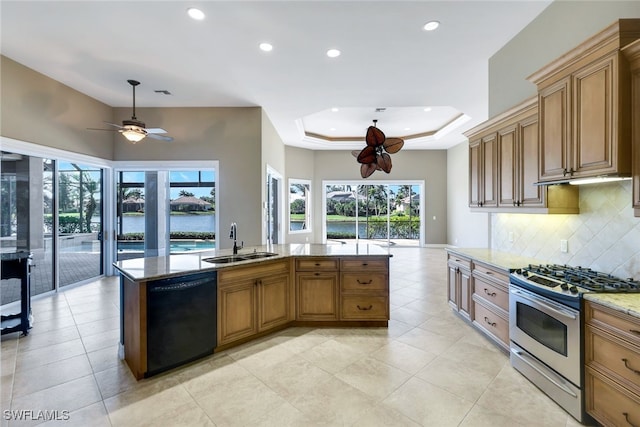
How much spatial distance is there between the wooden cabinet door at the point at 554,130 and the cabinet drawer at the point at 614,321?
107 centimetres

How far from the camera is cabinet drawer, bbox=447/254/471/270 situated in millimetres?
3386

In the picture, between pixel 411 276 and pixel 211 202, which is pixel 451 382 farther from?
pixel 211 202

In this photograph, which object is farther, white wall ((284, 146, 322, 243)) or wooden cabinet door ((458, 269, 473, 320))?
white wall ((284, 146, 322, 243))

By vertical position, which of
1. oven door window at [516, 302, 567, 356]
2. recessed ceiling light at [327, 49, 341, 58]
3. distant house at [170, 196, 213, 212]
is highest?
recessed ceiling light at [327, 49, 341, 58]

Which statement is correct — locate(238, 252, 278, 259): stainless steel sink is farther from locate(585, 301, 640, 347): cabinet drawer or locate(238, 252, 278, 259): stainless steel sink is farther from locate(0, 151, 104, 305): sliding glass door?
locate(0, 151, 104, 305): sliding glass door

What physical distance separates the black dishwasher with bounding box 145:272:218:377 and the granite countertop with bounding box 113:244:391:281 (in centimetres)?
8

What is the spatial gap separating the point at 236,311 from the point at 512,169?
334cm

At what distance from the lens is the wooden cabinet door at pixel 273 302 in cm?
312

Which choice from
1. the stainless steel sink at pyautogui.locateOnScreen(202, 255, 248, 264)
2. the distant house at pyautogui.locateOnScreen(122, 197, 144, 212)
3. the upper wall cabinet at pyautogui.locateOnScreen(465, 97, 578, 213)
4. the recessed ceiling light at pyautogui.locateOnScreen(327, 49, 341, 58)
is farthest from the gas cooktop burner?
the distant house at pyautogui.locateOnScreen(122, 197, 144, 212)

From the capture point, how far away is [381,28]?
3037 mm

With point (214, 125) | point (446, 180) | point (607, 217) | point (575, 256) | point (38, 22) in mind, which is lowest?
point (575, 256)

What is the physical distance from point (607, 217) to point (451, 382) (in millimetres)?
1888

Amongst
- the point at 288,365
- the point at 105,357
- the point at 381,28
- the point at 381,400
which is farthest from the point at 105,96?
the point at 381,400

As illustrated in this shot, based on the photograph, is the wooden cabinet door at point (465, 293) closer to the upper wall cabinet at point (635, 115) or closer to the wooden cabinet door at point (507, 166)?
the wooden cabinet door at point (507, 166)
